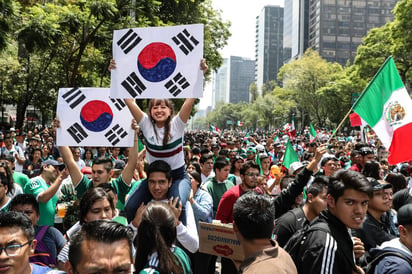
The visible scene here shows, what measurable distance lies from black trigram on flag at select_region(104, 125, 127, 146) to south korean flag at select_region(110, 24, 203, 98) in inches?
28.1

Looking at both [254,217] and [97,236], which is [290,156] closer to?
[254,217]

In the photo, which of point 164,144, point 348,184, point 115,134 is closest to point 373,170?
point 348,184

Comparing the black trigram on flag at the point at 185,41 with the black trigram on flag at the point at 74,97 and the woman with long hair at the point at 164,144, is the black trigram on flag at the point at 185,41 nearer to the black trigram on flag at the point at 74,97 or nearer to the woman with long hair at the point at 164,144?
the woman with long hair at the point at 164,144

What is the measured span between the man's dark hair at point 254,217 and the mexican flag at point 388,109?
3774 mm

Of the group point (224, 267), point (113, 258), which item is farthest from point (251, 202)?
point (224, 267)

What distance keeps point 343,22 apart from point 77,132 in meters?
113

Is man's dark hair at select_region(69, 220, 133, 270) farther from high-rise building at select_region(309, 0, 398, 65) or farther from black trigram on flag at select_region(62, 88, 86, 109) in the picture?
high-rise building at select_region(309, 0, 398, 65)

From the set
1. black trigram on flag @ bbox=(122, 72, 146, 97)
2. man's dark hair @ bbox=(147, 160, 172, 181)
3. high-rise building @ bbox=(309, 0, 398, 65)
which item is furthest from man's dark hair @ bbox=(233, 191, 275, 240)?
high-rise building @ bbox=(309, 0, 398, 65)

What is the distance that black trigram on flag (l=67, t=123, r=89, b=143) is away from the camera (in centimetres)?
505

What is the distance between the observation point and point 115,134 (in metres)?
5.09

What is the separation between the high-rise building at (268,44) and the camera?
170 metres

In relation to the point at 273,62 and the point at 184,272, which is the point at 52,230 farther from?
the point at 273,62

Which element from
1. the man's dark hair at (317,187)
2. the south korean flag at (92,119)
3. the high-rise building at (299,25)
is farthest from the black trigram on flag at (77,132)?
the high-rise building at (299,25)

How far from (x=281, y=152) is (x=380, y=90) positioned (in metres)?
8.28
